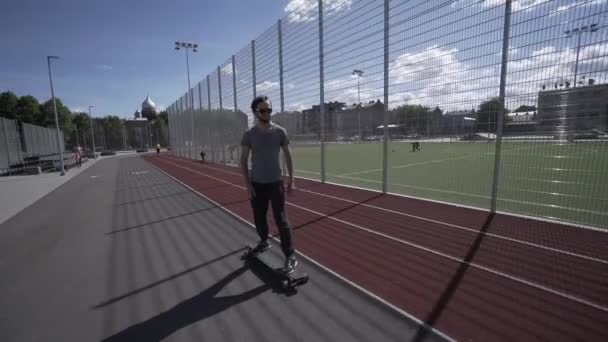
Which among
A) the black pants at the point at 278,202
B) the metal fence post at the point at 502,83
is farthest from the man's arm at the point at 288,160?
the metal fence post at the point at 502,83

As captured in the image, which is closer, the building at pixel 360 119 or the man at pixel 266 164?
the man at pixel 266 164

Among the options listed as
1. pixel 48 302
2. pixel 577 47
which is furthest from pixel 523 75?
pixel 48 302

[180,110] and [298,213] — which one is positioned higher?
[180,110]

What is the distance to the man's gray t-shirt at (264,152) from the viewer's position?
10.4 feet

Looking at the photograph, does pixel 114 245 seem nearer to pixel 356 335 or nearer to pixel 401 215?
pixel 356 335

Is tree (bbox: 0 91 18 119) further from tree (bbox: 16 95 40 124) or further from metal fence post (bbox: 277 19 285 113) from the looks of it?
metal fence post (bbox: 277 19 285 113)

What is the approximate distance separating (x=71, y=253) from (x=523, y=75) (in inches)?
287

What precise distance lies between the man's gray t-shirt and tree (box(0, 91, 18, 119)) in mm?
61956

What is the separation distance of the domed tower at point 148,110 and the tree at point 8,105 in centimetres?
4569

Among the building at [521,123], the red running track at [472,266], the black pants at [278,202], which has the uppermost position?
the building at [521,123]

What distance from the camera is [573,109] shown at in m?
4.15

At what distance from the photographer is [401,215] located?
536cm

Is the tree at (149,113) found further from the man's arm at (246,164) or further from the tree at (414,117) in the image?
the man's arm at (246,164)

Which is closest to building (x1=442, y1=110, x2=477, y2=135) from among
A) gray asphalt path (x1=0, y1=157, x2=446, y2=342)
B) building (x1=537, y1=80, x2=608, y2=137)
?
building (x1=537, y1=80, x2=608, y2=137)
